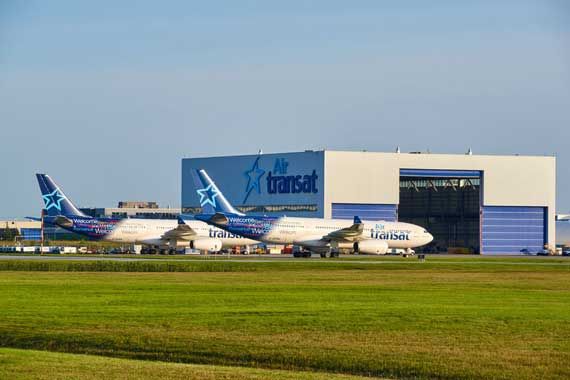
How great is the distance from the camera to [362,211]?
433 ft

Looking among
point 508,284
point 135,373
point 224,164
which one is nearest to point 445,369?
point 135,373

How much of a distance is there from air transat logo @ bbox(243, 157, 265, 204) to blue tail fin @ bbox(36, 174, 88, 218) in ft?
98.2

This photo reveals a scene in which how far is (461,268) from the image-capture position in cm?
7969

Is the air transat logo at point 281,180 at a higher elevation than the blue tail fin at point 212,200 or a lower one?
higher

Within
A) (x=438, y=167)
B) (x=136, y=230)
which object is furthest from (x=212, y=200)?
(x=438, y=167)

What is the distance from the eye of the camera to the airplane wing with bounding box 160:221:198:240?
11329 centimetres

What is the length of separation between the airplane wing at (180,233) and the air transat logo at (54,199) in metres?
10.2

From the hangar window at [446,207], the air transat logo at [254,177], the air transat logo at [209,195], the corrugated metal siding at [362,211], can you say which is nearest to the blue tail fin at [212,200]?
the air transat logo at [209,195]

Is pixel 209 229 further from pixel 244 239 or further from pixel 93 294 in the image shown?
pixel 93 294

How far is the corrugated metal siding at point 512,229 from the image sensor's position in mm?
136000

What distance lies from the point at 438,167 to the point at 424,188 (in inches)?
568

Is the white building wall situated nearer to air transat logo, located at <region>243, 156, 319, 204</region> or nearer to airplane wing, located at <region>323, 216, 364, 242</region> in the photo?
air transat logo, located at <region>243, 156, 319, 204</region>

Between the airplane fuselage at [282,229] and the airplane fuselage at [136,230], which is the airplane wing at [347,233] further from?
the airplane fuselage at [136,230]

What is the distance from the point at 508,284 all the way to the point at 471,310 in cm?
1845
